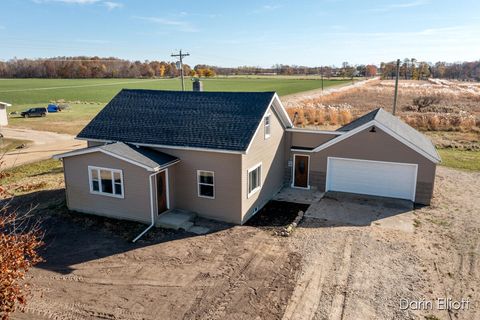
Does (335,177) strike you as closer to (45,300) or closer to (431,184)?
(431,184)

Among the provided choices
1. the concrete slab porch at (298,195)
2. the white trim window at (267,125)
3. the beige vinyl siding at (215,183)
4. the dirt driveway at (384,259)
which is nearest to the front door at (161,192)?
the beige vinyl siding at (215,183)

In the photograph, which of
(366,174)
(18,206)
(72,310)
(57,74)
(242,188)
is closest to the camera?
(72,310)

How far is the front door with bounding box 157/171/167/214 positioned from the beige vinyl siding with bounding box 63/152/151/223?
1.93ft

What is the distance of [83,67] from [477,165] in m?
132

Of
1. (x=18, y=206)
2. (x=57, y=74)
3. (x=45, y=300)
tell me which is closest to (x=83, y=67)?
(x=57, y=74)

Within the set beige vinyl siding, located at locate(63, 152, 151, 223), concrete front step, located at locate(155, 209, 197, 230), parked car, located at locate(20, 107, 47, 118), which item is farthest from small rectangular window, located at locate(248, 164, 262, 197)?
parked car, located at locate(20, 107, 47, 118)

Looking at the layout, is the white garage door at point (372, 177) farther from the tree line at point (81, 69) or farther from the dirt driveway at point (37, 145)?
the tree line at point (81, 69)

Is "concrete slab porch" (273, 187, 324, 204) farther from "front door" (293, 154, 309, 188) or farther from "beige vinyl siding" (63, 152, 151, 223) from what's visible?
"beige vinyl siding" (63, 152, 151, 223)

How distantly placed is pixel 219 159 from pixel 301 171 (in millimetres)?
6745

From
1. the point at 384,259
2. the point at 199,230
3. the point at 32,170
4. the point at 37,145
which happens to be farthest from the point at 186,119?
the point at 37,145

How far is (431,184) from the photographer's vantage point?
1791 centimetres

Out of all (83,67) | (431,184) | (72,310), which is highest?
(83,67)

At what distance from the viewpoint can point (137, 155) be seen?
15617 millimetres

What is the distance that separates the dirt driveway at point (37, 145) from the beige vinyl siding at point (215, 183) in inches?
526
